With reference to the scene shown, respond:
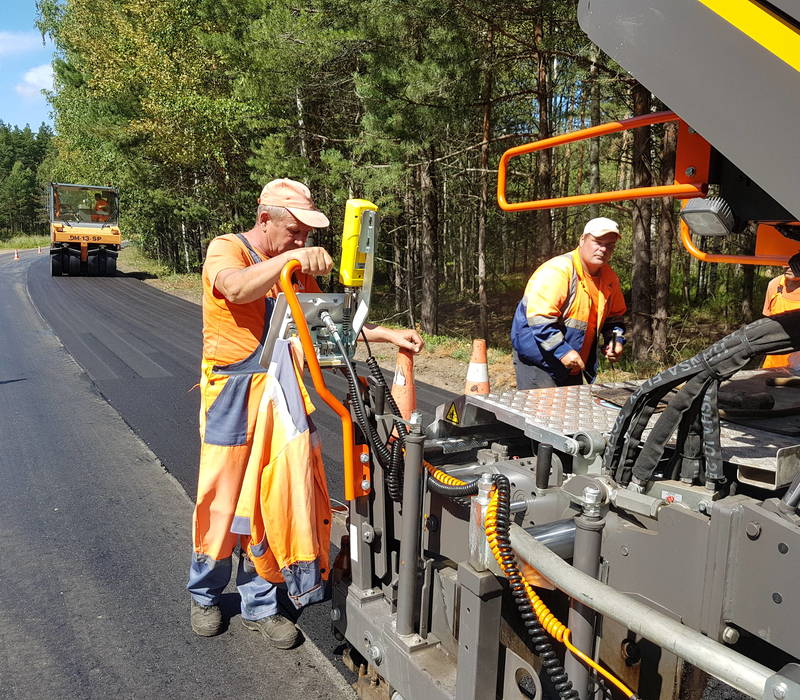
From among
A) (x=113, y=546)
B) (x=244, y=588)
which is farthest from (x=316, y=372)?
(x=113, y=546)

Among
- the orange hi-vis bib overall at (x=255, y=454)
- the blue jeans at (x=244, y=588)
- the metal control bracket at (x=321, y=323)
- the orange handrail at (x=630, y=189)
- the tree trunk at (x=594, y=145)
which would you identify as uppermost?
the tree trunk at (x=594, y=145)

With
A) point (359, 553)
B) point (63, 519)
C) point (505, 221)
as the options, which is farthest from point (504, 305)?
point (359, 553)

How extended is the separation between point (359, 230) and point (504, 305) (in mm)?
21060

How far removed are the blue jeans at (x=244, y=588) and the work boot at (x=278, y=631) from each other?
31 millimetres

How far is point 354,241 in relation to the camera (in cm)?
267

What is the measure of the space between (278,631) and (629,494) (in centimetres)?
216

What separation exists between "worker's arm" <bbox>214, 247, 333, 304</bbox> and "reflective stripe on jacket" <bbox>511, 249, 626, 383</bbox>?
188 centimetres

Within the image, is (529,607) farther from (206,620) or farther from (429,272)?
(429,272)

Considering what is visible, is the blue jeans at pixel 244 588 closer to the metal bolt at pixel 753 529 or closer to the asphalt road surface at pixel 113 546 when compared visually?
the asphalt road surface at pixel 113 546

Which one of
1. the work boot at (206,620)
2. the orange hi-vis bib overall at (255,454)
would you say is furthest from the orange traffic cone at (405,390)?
the work boot at (206,620)

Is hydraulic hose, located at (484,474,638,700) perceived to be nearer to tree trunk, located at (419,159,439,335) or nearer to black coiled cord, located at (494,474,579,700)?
black coiled cord, located at (494,474,579,700)

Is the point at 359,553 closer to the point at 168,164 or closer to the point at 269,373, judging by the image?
the point at 269,373

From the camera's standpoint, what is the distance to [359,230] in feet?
8.67

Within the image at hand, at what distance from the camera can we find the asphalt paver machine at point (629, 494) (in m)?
1.43
